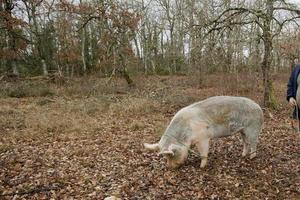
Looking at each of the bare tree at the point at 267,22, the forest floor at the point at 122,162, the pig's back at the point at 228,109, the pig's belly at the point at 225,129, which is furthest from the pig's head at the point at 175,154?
the bare tree at the point at 267,22

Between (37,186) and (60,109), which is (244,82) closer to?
(60,109)

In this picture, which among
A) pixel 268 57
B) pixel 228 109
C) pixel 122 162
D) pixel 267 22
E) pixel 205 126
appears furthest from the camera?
pixel 268 57

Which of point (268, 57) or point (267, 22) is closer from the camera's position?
point (267, 22)

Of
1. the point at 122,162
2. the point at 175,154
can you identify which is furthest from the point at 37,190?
the point at 175,154

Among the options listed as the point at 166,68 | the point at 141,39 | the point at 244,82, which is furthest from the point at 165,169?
the point at 141,39

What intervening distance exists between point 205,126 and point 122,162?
2.20m

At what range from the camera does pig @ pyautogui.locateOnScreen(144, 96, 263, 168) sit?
6.66 m

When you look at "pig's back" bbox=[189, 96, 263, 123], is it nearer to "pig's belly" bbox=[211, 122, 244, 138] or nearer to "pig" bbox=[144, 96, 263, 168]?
"pig" bbox=[144, 96, 263, 168]

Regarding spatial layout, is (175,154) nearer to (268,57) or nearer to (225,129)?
(225,129)

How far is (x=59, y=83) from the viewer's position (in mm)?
22562

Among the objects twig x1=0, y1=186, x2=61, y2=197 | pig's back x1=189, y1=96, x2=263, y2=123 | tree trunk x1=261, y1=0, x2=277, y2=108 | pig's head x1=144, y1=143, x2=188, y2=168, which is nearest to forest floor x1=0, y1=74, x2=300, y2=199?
twig x1=0, y1=186, x2=61, y2=197

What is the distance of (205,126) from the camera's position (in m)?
6.73

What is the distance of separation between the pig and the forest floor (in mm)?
487

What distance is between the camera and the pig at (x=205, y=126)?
6664 mm
